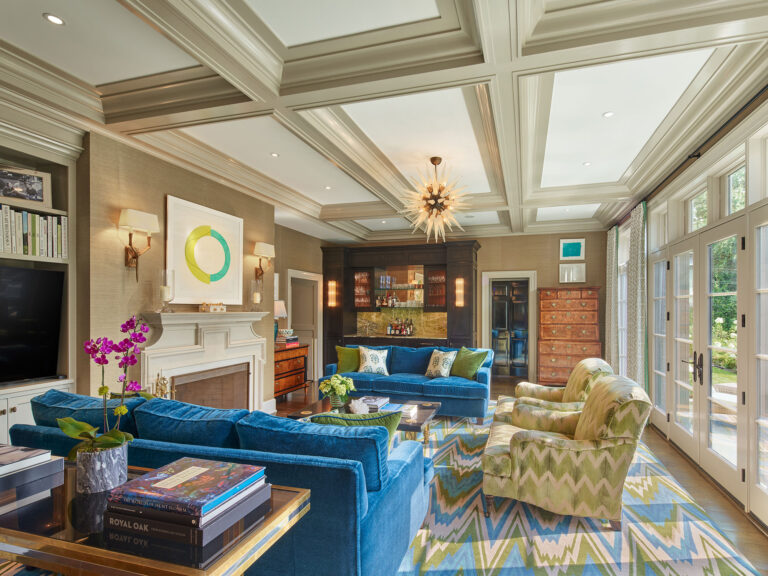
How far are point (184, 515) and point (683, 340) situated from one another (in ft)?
14.6

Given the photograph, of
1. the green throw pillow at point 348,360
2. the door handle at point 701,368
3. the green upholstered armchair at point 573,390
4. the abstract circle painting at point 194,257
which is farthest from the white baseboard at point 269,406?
the door handle at point 701,368

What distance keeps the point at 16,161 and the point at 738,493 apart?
5.59 meters

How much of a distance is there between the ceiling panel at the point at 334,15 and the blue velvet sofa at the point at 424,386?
138 inches

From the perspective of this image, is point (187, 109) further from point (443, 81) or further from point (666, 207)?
point (666, 207)

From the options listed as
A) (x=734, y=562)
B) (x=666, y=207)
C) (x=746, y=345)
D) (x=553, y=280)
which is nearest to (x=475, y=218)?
(x=553, y=280)

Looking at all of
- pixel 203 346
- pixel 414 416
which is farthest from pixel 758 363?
pixel 203 346

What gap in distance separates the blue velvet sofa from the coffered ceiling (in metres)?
2.40

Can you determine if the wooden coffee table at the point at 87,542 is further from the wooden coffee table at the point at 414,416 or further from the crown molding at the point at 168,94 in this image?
the crown molding at the point at 168,94

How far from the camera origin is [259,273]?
5234mm

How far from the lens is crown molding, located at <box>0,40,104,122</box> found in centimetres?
264

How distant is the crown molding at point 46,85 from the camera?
8.68 ft

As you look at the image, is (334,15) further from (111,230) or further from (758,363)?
(758,363)

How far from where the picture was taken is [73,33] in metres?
2.41

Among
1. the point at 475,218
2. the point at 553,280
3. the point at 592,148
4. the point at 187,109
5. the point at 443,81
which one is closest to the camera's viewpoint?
the point at 443,81
